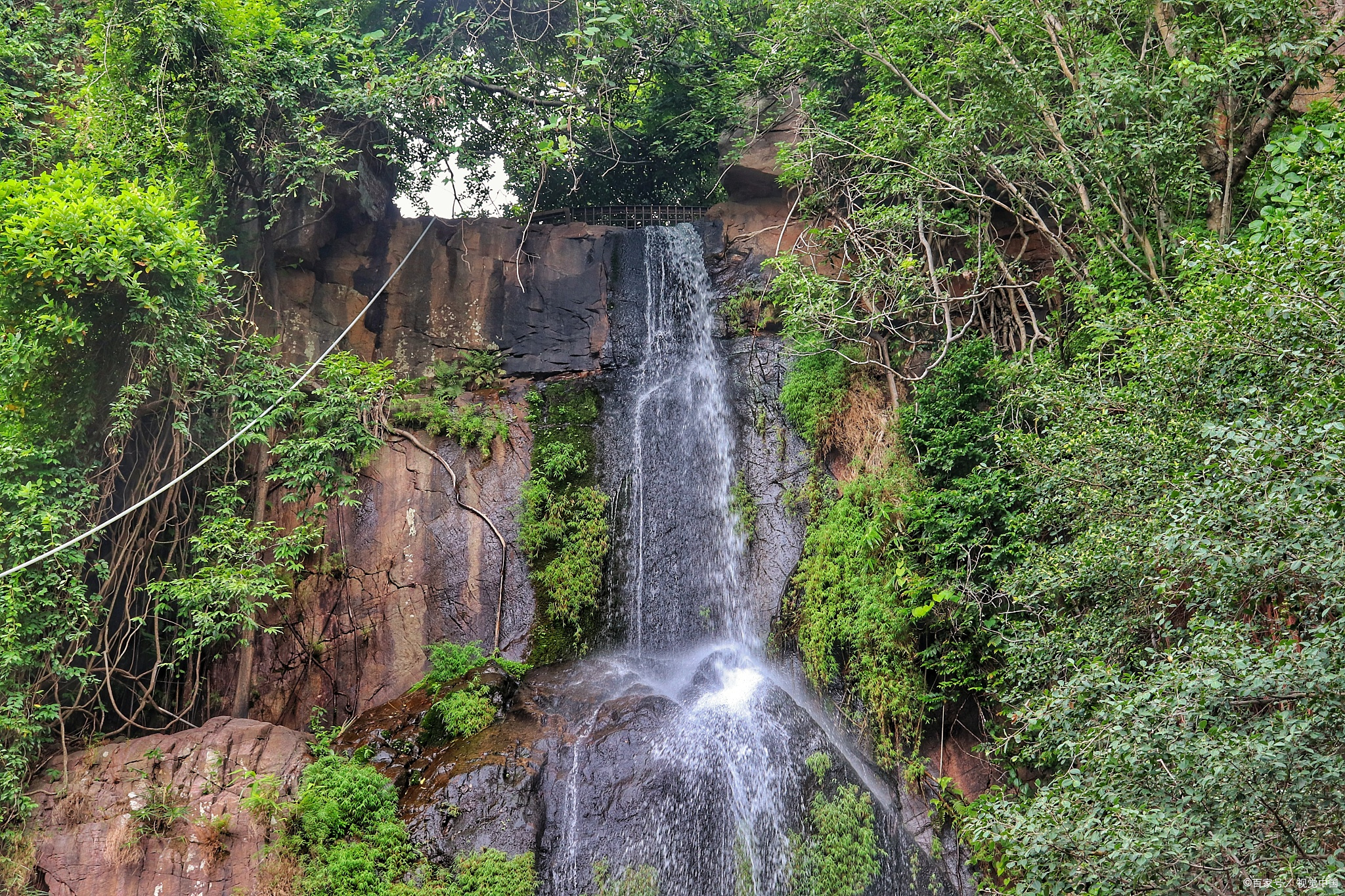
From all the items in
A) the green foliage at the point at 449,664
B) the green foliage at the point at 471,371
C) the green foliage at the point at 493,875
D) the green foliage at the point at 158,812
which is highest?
the green foliage at the point at 471,371

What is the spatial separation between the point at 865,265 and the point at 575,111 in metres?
3.77

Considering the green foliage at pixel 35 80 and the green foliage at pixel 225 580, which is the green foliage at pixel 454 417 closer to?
the green foliage at pixel 225 580

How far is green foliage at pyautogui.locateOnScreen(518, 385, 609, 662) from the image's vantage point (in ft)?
29.6

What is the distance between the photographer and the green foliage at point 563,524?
9023 mm

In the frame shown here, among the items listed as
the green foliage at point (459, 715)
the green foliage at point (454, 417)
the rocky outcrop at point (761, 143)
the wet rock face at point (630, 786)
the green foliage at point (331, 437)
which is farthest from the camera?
the rocky outcrop at point (761, 143)

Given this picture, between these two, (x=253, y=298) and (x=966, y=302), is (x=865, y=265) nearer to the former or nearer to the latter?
(x=966, y=302)

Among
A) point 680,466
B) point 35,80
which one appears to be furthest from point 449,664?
point 35,80

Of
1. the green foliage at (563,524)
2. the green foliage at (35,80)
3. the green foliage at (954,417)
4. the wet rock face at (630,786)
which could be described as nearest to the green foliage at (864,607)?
the green foliage at (954,417)

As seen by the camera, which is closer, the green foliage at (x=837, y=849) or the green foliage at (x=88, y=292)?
the green foliage at (x=837, y=849)

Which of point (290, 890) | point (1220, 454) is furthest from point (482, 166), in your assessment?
point (1220, 454)

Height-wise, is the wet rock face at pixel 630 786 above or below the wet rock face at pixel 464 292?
below

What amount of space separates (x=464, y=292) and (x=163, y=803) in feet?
23.3

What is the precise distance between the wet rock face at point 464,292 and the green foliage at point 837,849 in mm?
6534

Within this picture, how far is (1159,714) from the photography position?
154 inches
